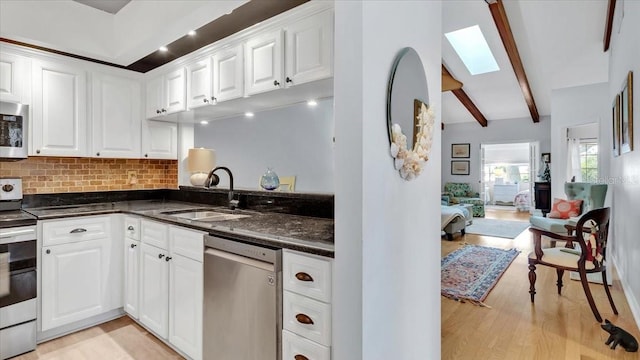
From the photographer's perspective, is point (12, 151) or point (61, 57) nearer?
point (12, 151)

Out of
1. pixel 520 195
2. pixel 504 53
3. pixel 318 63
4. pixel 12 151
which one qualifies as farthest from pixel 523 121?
pixel 12 151

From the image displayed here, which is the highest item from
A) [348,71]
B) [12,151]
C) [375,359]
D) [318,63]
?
[318,63]

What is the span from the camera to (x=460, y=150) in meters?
9.57

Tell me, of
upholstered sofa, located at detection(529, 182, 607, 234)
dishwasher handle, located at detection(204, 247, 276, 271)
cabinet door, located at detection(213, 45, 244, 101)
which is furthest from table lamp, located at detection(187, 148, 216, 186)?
upholstered sofa, located at detection(529, 182, 607, 234)

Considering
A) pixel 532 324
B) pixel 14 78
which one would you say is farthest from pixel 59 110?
pixel 532 324

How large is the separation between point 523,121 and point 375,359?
9.41m

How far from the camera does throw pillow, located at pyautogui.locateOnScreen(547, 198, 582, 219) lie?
15.5ft

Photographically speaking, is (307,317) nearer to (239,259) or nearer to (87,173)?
(239,259)

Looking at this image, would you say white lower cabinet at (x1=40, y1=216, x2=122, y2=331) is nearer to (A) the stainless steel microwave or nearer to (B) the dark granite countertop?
(B) the dark granite countertop

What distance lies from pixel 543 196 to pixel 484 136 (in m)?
2.34

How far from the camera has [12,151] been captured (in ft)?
8.05

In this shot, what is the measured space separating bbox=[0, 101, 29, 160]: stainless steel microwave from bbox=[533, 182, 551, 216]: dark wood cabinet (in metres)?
9.05

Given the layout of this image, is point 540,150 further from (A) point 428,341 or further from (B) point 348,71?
(B) point 348,71

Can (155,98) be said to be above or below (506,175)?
above
